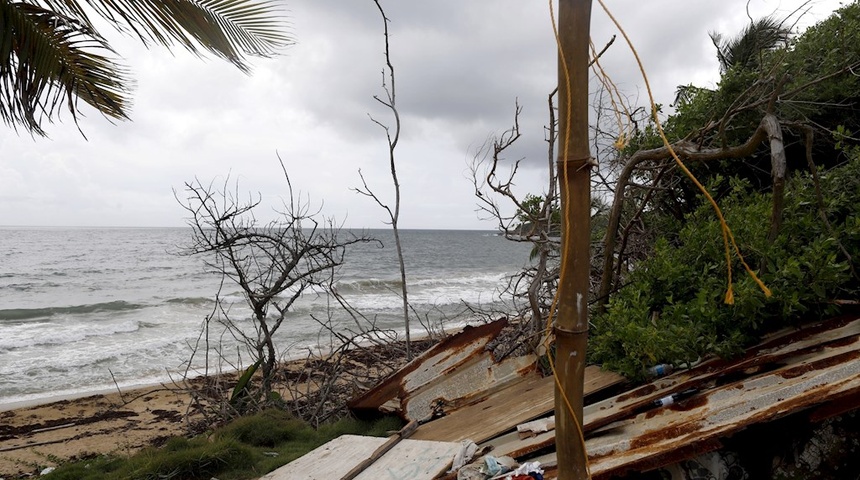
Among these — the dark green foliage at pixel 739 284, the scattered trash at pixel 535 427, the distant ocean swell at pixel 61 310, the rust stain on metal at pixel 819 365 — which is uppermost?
the dark green foliage at pixel 739 284

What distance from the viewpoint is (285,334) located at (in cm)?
1483

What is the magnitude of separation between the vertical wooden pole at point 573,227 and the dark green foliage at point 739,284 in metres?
1.97

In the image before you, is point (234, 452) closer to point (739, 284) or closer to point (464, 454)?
point (464, 454)

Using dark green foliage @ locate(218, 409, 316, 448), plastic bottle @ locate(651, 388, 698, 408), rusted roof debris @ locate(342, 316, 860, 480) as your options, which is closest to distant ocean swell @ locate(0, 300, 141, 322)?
dark green foliage @ locate(218, 409, 316, 448)

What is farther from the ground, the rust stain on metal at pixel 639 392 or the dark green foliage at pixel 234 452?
the rust stain on metal at pixel 639 392

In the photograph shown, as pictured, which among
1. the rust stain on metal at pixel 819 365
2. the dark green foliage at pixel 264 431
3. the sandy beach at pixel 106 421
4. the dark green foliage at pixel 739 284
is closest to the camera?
the rust stain on metal at pixel 819 365

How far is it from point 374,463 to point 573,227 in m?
2.53

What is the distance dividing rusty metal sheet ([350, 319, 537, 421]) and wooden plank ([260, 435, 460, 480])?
88cm

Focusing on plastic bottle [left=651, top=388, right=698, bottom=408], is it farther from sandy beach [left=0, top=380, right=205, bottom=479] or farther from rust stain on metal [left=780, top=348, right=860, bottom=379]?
sandy beach [left=0, top=380, right=205, bottom=479]

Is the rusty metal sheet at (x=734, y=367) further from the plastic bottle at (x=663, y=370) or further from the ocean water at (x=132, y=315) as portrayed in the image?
the ocean water at (x=132, y=315)

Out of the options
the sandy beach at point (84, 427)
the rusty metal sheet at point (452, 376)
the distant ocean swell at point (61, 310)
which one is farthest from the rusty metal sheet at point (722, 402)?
A: the distant ocean swell at point (61, 310)

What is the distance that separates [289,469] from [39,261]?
4351 centimetres

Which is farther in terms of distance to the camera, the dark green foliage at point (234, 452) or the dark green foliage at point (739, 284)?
the dark green foliage at point (234, 452)

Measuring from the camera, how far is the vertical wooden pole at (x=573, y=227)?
137 centimetres
